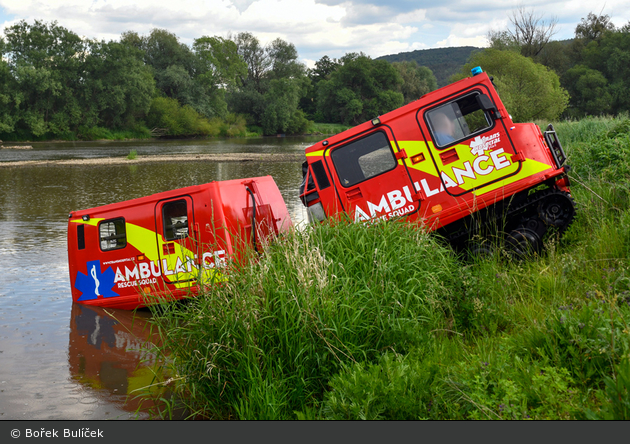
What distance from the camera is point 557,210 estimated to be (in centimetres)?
778

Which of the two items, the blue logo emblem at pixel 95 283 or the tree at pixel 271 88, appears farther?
the tree at pixel 271 88

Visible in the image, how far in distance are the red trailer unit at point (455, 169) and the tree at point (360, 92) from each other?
107521mm

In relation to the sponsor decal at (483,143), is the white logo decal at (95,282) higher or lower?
higher

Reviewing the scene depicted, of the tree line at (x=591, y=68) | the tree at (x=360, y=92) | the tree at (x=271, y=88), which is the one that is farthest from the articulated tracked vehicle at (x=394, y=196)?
the tree at (x=360, y=92)

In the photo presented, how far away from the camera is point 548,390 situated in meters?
3.61

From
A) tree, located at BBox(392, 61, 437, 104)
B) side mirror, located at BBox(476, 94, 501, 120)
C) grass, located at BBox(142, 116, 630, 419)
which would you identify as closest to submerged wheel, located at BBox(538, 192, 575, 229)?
grass, located at BBox(142, 116, 630, 419)

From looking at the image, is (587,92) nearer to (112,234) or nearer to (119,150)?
(119,150)

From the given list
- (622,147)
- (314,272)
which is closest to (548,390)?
(314,272)

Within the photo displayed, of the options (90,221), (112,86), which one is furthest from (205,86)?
(90,221)

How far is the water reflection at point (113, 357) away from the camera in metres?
6.20

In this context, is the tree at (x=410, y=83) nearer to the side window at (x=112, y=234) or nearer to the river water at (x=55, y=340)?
the river water at (x=55, y=340)

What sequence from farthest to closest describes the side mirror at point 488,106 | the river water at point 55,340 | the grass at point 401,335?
the side mirror at point 488,106 < the river water at point 55,340 < the grass at point 401,335

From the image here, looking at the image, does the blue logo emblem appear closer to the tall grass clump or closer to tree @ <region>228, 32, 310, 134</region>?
the tall grass clump

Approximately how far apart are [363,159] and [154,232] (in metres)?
3.68
